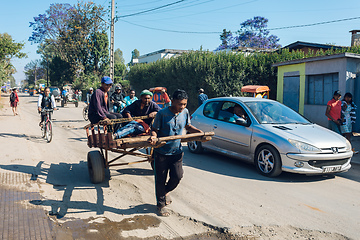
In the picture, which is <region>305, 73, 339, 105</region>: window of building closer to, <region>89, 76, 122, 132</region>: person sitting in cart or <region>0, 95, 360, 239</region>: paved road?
<region>0, 95, 360, 239</region>: paved road

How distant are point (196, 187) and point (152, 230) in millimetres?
2033

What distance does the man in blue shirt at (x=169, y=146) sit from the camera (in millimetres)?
4602

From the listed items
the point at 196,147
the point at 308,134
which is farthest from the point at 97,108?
the point at 308,134

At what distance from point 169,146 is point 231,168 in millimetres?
3403

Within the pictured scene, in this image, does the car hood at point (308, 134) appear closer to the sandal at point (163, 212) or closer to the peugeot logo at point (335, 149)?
the peugeot logo at point (335, 149)

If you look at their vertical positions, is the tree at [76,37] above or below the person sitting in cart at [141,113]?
above

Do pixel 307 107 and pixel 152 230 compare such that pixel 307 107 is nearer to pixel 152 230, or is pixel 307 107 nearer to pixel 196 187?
pixel 196 187

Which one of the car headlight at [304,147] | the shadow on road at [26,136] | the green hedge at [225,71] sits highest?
the green hedge at [225,71]

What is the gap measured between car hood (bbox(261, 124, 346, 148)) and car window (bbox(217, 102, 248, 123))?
815 mm

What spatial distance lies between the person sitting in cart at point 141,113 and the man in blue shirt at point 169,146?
1544mm

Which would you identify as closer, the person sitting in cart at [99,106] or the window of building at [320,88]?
the person sitting in cart at [99,106]

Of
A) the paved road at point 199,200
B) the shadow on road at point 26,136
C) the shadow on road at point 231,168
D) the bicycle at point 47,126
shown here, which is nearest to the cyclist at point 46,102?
the bicycle at point 47,126

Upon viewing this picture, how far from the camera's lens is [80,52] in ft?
158

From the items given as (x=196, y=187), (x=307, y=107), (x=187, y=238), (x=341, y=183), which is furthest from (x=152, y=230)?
(x=307, y=107)
